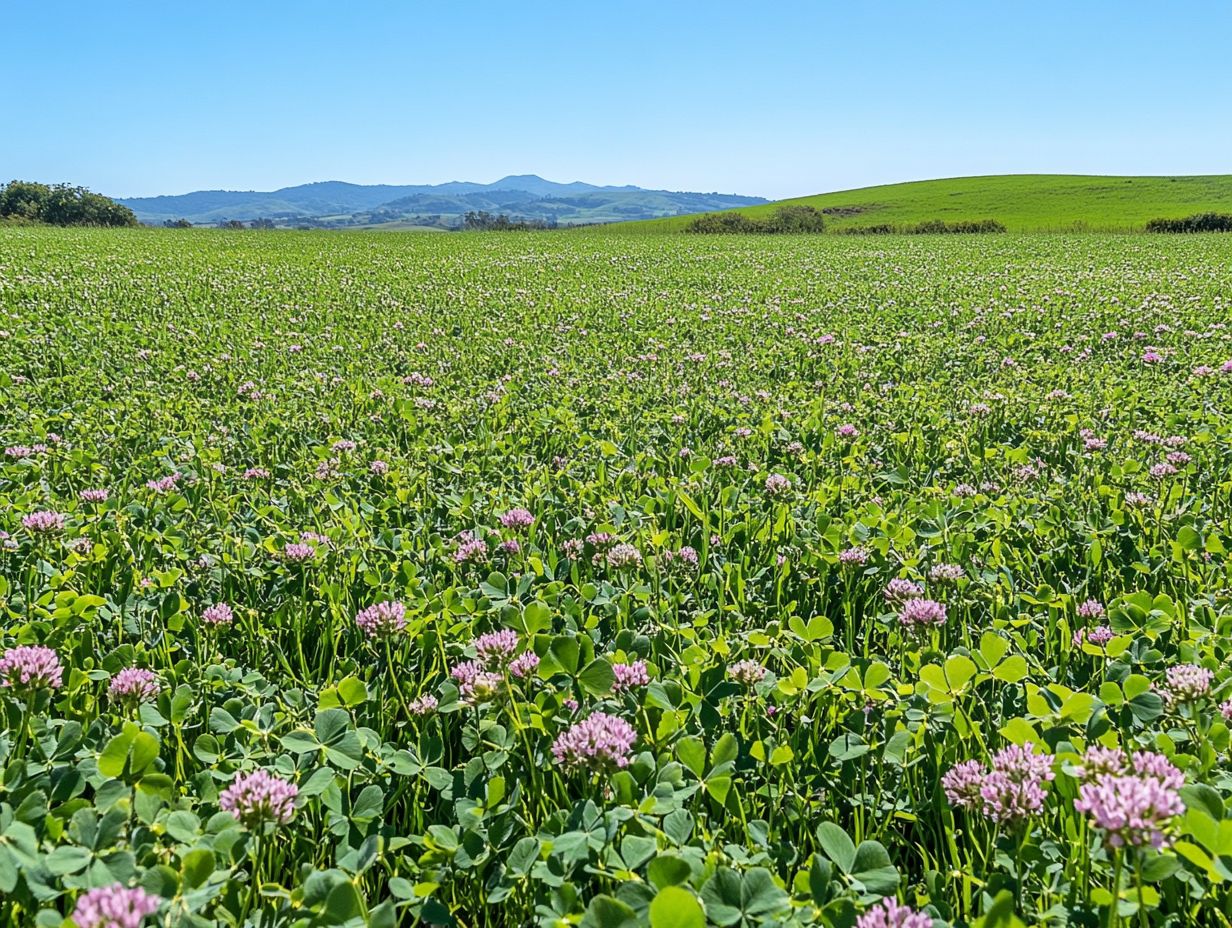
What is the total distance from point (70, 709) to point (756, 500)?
2735mm

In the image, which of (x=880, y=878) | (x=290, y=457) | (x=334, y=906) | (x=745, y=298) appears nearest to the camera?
(x=334, y=906)

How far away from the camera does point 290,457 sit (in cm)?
470

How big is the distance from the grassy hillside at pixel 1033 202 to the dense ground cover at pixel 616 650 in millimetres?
47288

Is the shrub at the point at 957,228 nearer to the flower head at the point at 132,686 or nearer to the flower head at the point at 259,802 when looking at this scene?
the flower head at the point at 132,686

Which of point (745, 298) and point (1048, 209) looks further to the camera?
point (1048, 209)

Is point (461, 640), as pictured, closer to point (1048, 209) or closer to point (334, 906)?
point (334, 906)

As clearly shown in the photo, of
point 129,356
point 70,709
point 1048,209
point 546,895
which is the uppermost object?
point 1048,209

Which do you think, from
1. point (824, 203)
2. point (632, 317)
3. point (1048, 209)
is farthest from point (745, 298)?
point (824, 203)

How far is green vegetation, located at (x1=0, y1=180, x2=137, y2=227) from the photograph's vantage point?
245ft

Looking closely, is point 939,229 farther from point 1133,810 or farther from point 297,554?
point 1133,810

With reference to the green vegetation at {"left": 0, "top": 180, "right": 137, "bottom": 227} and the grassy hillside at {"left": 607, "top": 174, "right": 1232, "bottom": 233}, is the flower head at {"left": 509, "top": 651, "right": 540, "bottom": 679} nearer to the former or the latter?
the grassy hillside at {"left": 607, "top": 174, "right": 1232, "bottom": 233}

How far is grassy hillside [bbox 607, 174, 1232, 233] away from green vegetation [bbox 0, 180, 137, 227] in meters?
49.0

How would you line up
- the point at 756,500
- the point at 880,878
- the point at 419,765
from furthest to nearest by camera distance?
the point at 756,500 → the point at 419,765 → the point at 880,878

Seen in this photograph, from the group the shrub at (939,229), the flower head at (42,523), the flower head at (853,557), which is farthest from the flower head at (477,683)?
the shrub at (939,229)
